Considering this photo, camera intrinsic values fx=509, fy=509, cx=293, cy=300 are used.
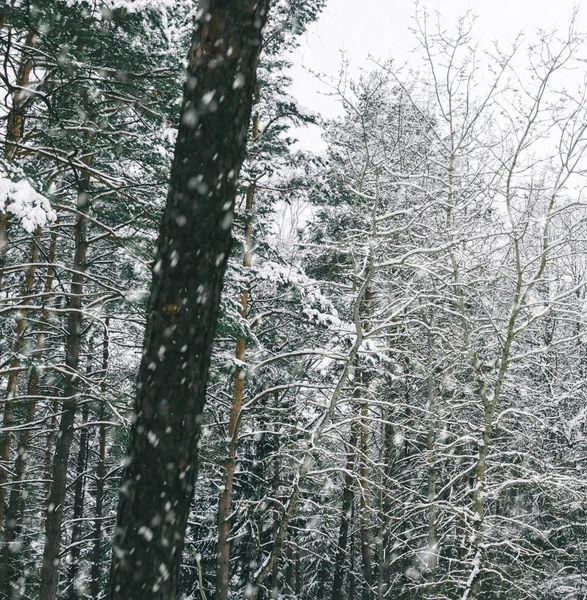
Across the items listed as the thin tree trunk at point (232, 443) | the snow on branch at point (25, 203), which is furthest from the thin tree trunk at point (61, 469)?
the snow on branch at point (25, 203)

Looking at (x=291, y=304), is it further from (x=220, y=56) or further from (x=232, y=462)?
(x=220, y=56)

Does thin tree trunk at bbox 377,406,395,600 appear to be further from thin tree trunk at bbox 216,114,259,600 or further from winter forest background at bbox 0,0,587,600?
thin tree trunk at bbox 216,114,259,600

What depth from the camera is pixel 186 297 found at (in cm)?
271

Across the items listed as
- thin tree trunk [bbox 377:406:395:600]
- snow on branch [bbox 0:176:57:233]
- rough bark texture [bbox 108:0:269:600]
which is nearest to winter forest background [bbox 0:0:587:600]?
snow on branch [bbox 0:176:57:233]

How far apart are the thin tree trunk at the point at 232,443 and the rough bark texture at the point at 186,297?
249 inches

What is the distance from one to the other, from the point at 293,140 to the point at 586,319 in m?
6.27

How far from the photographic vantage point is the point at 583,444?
12.8m

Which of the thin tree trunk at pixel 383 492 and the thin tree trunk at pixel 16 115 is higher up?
the thin tree trunk at pixel 16 115

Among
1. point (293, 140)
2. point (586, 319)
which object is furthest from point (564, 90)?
point (293, 140)

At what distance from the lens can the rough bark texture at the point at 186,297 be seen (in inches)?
102

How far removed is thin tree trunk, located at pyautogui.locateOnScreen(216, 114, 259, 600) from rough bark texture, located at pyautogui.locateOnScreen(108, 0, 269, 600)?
20.8 feet

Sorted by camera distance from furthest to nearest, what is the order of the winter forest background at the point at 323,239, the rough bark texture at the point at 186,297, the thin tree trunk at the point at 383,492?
the thin tree trunk at the point at 383,492 < the winter forest background at the point at 323,239 < the rough bark texture at the point at 186,297

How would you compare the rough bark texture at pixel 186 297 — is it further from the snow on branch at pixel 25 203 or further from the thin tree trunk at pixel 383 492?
the thin tree trunk at pixel 383 492

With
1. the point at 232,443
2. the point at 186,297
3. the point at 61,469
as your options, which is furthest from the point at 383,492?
the point at 186,297
